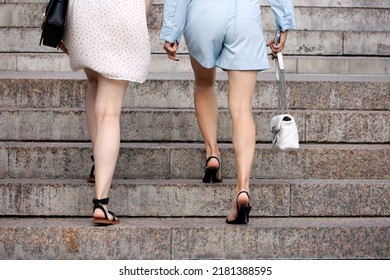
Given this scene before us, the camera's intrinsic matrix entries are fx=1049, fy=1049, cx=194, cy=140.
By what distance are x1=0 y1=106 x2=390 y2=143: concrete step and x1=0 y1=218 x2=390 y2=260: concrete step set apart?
135 centimetres

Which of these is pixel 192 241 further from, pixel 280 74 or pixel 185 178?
pixel 280 74

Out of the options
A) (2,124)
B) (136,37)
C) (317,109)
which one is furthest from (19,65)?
(136,37)

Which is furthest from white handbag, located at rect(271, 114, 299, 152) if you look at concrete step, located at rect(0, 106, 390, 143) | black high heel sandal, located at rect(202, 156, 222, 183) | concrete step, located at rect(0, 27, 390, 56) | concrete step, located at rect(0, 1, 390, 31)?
concrete step, located at rect(0, 1, 390, 31)

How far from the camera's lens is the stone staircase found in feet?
20.9

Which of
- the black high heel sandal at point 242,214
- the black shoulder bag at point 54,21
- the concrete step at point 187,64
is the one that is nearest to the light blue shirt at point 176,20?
the black shoulder bag at point 54,21

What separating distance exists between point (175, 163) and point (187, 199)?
0.50 m

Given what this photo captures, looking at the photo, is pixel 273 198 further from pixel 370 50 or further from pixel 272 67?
pixel 370 50

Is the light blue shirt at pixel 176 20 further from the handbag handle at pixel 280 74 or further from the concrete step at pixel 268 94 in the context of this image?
the concrete step at pixel 268 94

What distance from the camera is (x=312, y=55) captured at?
10.3m

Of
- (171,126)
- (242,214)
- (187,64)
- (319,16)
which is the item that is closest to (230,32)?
(242,214)

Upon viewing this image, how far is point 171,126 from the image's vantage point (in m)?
7.77

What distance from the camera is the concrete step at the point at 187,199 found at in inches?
269

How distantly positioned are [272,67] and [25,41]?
2448mm

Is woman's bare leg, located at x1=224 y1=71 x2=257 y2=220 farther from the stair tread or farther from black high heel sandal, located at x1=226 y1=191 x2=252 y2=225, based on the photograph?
the stair tread
